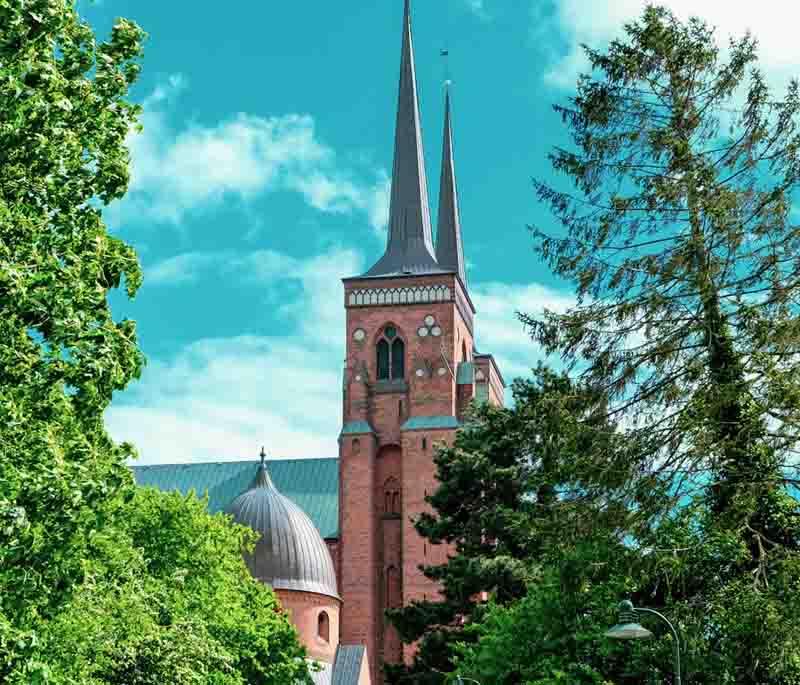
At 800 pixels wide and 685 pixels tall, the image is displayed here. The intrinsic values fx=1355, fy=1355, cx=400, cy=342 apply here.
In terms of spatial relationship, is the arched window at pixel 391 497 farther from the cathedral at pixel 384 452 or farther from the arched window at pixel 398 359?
the arched window at pixel 398 359

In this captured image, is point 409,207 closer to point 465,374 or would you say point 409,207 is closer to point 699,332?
point 465,374

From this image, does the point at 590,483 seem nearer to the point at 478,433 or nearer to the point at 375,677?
the point at 478,433

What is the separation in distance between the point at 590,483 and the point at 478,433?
1656 centimetres

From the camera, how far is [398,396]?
64438 millimetres

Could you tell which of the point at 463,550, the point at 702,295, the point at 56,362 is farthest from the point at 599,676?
the point at 463,550

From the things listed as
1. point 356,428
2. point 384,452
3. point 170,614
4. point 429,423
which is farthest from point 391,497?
point 170,614

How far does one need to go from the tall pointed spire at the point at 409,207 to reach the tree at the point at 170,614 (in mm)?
26693

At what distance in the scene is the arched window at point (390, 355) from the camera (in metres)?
65.2

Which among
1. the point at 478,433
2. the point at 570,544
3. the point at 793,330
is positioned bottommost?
the point at 570,544

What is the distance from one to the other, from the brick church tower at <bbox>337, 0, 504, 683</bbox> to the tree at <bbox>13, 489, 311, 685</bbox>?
19.5 m

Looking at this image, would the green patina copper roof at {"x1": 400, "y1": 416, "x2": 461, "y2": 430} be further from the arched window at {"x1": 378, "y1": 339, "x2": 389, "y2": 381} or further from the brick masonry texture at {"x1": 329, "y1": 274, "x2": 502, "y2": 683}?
the arched window at {"x1": 378, "y1": 339, "x2": 389, "y2": 381}

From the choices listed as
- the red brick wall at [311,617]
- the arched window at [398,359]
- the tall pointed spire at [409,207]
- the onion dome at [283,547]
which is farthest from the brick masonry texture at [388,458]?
the red brick wall at [311,617]

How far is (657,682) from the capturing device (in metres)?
19.0

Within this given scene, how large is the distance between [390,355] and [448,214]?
13260mm
